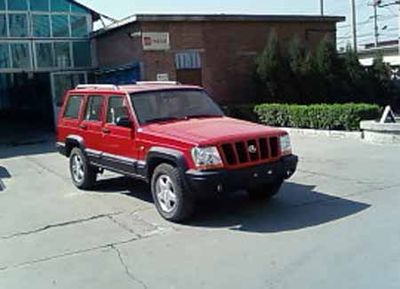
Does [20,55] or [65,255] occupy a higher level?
[20,55]

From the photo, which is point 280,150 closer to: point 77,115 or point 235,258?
point 235,258

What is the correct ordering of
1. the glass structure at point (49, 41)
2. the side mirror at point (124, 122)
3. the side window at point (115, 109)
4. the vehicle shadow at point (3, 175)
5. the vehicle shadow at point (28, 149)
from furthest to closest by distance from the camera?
the glass structure at point (49, 41) < the vehicle shadow at point (28, 149) < the vehicle shadow at point (3, 175) < the side window at point (115, 109) < the side mirror at point (124, 122)

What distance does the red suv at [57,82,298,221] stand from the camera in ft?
23.0

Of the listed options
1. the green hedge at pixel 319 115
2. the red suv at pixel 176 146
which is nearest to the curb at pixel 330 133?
the green hedge at pixel 319 115

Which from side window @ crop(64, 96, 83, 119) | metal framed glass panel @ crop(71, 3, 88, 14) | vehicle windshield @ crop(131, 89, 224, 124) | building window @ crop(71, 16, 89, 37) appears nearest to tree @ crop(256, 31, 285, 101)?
building window @ crop(71, 16, 89, 37)

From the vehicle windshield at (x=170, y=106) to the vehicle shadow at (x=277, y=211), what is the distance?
137 centimetres

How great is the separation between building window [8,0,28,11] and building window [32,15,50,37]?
50 centimetres

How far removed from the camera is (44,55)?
22469mm

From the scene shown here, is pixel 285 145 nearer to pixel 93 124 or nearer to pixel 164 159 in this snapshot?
pixel 164 159

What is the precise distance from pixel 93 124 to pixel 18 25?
1434cm

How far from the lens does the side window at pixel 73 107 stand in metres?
10.1

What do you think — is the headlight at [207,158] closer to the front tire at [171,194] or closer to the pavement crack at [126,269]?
the front tire at [171,194]

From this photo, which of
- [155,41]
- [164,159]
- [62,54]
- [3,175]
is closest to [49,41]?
[62,54]

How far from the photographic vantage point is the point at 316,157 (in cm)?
1219
